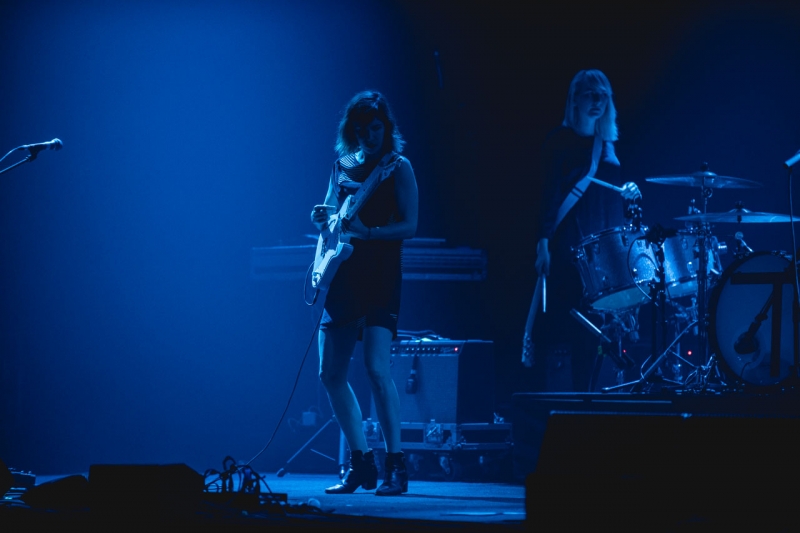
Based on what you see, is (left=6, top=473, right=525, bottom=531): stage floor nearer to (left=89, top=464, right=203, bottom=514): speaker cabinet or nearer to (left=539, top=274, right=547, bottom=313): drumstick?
(left=89, top=464, right=203, bottom=514): speaker cabinet

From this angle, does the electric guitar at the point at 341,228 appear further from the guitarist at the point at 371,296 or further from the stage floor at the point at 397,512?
the stage floor at the point at 397,512

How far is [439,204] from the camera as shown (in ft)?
25.3

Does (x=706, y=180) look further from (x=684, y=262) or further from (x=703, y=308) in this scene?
(x=703, y=308)

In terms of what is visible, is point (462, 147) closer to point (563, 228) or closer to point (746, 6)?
point (563, 228)

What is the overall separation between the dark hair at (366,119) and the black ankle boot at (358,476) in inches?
59.5

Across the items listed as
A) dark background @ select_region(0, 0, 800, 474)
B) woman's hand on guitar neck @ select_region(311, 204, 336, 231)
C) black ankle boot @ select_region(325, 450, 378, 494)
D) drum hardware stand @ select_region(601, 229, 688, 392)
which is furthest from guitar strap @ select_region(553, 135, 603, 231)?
black ankle boot @ select_region(325, 450, 378, 494)

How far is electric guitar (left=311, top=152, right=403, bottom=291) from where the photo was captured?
4.51 meters

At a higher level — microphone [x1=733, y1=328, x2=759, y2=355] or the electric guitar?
the electric guitar

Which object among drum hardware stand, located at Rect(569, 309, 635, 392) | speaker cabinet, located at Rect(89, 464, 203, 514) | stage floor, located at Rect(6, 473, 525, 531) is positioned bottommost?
stage floor, located at Rect(6, 473, 525, 531)

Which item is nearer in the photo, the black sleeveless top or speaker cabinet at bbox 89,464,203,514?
speaker cabinet at bbox 89,464,203,514

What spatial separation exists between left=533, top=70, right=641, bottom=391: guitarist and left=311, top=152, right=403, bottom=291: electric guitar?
6.43ft

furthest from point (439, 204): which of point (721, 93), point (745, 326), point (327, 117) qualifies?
point (745, 326)

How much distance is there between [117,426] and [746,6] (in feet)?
18.3

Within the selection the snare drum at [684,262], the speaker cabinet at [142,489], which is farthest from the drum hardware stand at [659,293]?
the speaker cabinet at [142,489]
